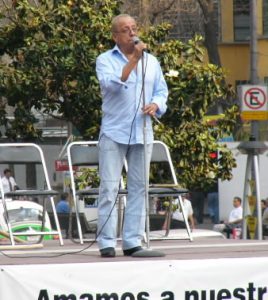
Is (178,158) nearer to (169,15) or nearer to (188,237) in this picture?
(188,237)

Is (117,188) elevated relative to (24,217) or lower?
elevated

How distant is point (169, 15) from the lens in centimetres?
3170

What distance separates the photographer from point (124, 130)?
24.6 feet

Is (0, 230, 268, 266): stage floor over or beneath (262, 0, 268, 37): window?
beneath

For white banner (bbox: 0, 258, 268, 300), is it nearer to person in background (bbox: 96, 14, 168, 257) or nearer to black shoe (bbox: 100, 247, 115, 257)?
black shoe (bbox: 100, 247, 115, 257)

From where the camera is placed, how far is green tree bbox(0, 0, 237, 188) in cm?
1463

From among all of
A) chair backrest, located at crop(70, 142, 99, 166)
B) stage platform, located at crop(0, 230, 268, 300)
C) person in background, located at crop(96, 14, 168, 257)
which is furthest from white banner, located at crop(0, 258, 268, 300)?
chair backrest, located at crop(70, 142, 99, 166)

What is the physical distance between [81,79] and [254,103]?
12.9 feet

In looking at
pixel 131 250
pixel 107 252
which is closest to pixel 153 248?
pixel 131 250

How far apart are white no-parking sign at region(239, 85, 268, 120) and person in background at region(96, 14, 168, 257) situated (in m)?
10.1

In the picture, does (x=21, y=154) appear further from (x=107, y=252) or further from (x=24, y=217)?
(x=107, y=252)

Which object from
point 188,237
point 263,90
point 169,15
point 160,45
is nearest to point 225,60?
point 169,15

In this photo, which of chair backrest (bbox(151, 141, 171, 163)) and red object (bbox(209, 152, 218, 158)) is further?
red object (bbox(209, 152, 218, 158))

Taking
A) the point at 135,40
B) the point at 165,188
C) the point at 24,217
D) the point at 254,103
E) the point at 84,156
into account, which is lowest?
the point at 24,217
